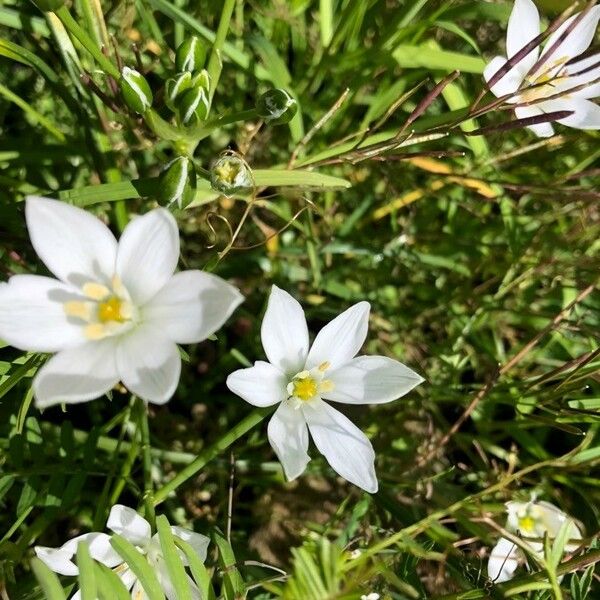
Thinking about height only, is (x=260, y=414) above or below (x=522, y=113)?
below

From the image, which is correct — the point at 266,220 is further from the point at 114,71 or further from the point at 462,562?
the point at 462,562

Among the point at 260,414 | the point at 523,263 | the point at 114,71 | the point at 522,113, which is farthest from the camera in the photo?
the point at 523,263

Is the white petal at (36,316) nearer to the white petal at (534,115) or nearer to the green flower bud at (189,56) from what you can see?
the green flower bud at (189,56)

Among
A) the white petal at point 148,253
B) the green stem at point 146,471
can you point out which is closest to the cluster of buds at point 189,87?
the white petal at point 148,253

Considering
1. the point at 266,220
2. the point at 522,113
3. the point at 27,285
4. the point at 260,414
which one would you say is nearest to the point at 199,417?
the point at 266,220

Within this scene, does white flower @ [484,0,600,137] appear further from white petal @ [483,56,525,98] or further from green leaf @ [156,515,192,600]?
green leaf @ [156,515,192,600]

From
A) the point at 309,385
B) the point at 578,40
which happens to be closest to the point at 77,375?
the point at 309,385

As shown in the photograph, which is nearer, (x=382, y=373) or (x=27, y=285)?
(x=27, y=285)
